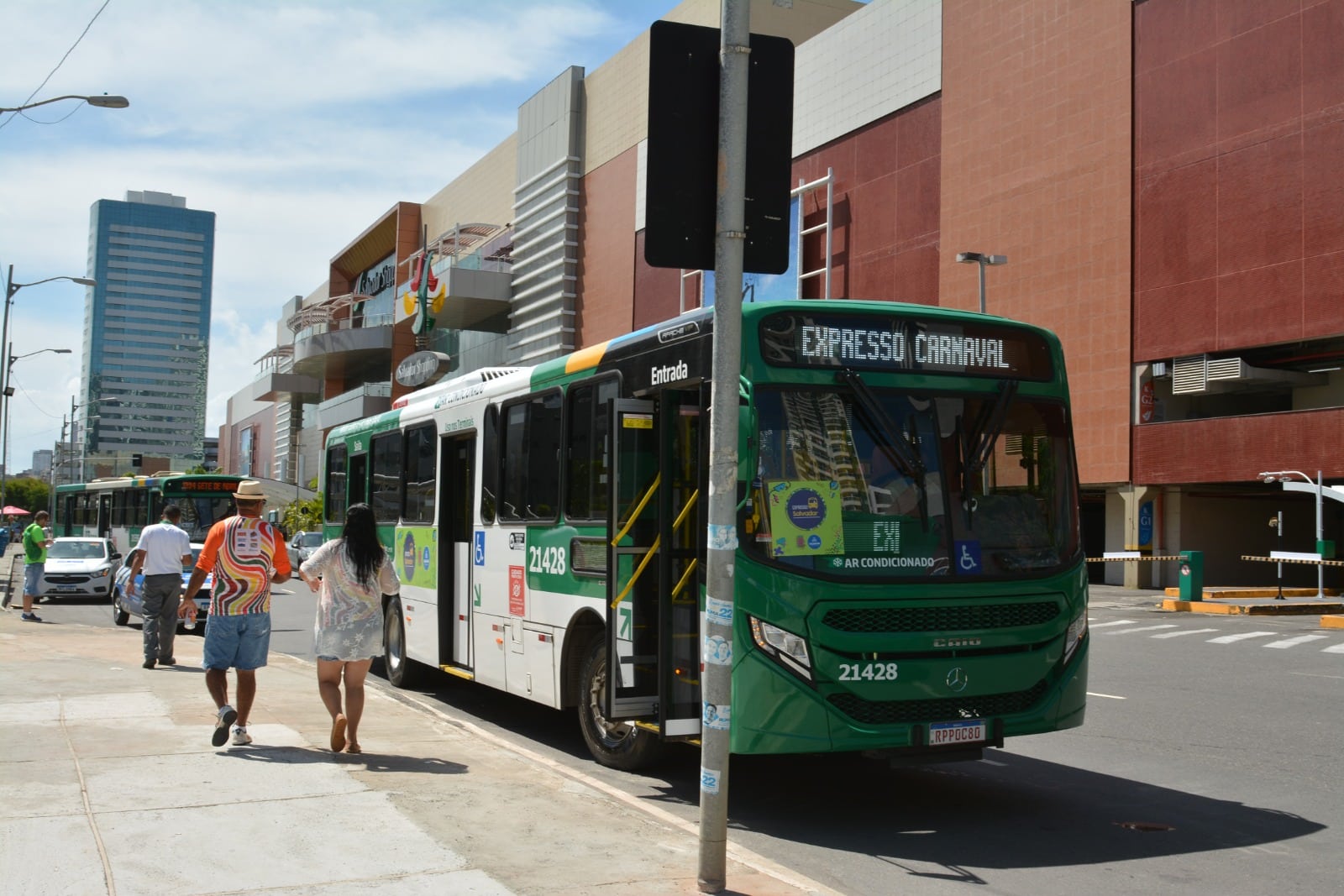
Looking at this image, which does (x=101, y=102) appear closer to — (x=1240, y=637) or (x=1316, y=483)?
(x=1240, y=637)

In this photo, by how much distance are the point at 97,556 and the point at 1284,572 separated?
3378cm

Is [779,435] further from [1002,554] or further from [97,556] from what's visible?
[97,556]

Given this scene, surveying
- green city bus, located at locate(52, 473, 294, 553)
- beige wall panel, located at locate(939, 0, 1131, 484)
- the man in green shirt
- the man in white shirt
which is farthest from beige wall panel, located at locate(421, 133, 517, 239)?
the man in white shirt

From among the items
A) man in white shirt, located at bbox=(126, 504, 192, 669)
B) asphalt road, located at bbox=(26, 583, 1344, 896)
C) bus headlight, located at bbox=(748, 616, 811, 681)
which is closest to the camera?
asphalt road, located at bbox=(26, 583, 1344, 896)

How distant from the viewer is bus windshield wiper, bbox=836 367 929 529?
7594mm

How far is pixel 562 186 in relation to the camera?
2287 inches

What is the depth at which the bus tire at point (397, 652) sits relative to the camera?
44.7 feet

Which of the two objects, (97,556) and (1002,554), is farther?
(97,556)

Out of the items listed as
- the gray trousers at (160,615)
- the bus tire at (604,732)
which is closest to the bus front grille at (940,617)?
the bus tire at (604,732)

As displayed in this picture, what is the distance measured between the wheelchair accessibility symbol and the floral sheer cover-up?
3716mm

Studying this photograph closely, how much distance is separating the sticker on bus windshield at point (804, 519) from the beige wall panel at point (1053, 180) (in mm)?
31127

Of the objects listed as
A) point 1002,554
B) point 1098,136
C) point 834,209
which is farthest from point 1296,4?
point 1002,554

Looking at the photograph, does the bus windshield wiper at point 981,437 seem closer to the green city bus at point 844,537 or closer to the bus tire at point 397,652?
the green city bus at point 844,537

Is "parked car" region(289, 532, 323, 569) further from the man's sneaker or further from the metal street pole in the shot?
the metal street pole
